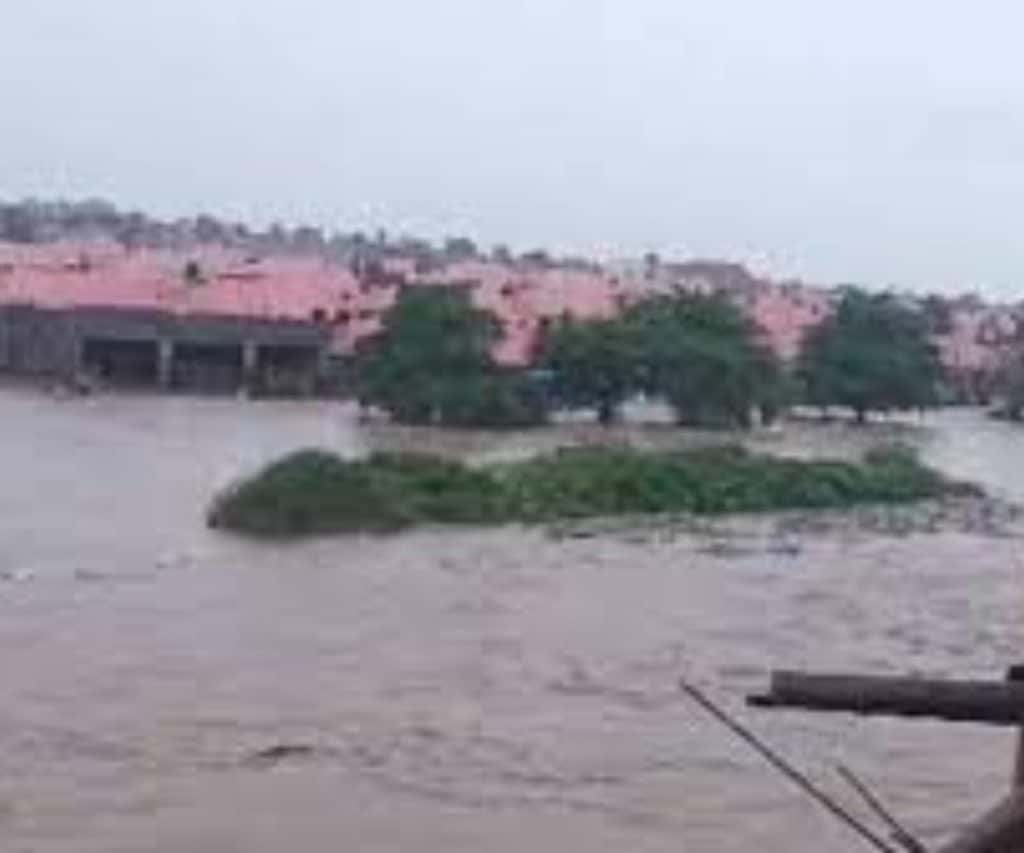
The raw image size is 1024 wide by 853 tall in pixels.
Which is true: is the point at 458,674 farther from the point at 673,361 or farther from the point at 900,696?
the point at 673,361

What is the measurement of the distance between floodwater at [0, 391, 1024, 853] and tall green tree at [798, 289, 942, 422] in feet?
47.5

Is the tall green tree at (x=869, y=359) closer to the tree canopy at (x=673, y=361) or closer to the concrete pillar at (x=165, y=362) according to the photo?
the tree canopy at (x=673, y=361)

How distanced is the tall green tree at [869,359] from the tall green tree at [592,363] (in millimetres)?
3769

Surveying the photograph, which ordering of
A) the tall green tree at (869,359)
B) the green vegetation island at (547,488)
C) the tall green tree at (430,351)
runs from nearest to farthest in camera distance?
the green vegetation island at (547,488), the tall green tree at (430,351), the tall green tree at (869,359)

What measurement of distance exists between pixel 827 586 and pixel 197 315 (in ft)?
81.2

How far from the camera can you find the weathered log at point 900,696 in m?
4.46

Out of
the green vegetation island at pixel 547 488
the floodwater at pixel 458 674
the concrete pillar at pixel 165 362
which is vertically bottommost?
the floodwater at pixel 458 674

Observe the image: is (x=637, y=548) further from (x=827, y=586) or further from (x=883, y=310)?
(x=883, y=310)

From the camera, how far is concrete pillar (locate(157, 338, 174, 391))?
45.5m

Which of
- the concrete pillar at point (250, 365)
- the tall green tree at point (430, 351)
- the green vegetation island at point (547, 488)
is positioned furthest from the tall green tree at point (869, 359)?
the concrete pillar at point (250, 365)

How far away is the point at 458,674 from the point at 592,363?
2434cm

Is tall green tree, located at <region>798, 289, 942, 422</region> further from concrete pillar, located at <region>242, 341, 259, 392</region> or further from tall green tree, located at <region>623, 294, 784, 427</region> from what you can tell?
concrete pillar, located at <region>242, 341, 259, 392</region>

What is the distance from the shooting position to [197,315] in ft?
147

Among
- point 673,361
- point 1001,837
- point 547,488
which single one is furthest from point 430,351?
point 1001,837
